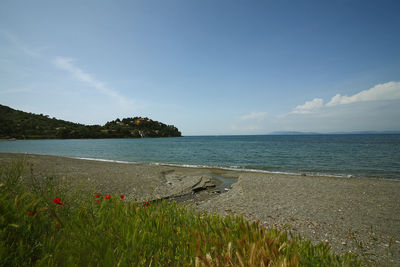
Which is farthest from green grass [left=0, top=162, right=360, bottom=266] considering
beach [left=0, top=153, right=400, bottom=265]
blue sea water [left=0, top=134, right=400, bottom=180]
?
blue sea water [left=0, top=134, right=400, bottom=180]

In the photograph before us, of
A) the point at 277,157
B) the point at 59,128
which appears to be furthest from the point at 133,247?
the point at 59,128

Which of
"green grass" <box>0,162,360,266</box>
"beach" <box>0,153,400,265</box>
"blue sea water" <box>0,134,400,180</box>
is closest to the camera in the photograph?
"green grass" <box>0,162,360,266</box>

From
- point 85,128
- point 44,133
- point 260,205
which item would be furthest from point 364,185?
point 85,128

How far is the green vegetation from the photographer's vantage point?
3384 inches

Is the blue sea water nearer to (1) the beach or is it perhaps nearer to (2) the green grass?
(1) the beach

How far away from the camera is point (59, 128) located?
10838cm

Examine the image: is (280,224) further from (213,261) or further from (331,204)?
(213,261)

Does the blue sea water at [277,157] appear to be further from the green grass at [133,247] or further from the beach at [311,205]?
the green grass at [133,247]

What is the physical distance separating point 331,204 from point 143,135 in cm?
15747

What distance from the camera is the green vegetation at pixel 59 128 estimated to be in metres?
86.0

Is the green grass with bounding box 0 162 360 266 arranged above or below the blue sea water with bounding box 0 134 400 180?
above

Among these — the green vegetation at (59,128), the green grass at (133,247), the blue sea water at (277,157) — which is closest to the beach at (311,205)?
the green grass at (133,247)

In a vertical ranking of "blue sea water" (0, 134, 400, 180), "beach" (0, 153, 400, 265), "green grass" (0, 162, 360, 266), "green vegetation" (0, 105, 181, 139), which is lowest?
"blue sea water" (0, 134, 400, 180)

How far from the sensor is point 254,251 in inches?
Result: 52.2
